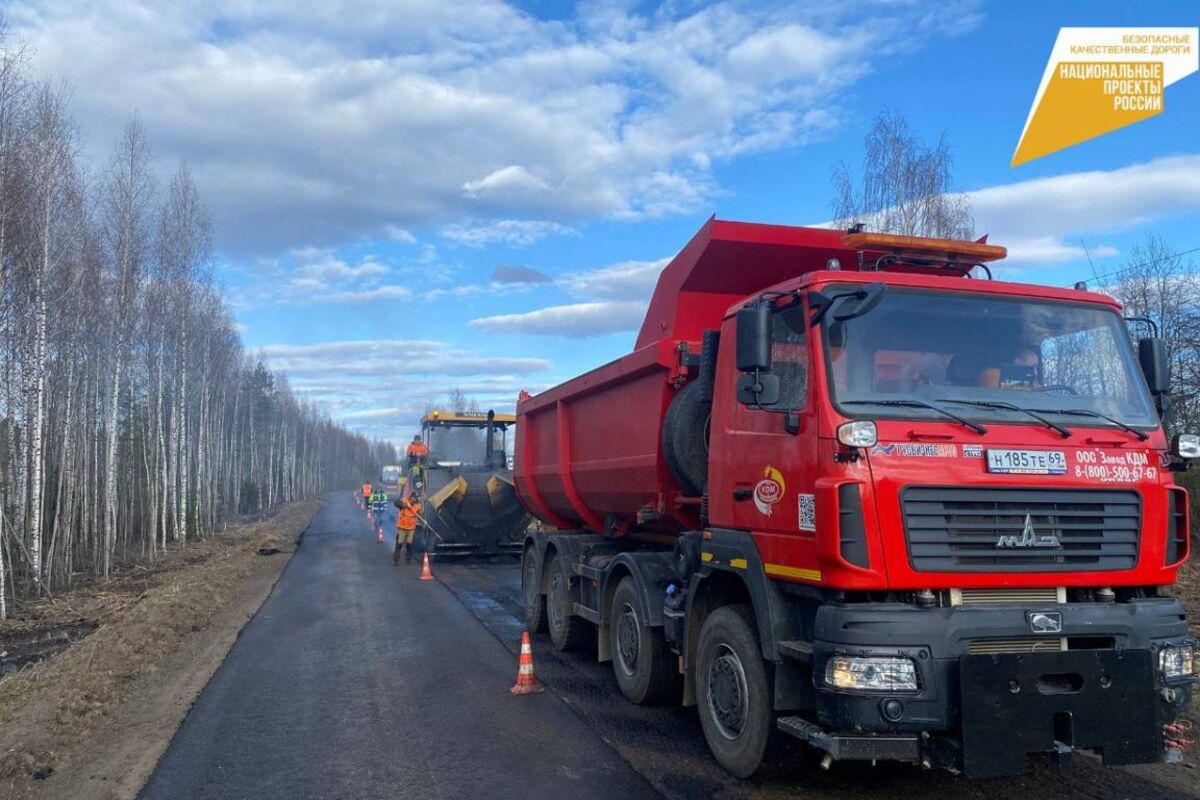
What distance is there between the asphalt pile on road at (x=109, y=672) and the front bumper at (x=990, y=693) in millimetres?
4429

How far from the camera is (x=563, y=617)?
30.7 feet

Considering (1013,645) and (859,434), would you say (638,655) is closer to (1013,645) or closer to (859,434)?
(1013,645)

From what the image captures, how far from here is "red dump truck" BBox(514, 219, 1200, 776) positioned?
4.20 meters

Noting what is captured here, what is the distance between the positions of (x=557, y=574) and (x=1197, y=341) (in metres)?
13.6

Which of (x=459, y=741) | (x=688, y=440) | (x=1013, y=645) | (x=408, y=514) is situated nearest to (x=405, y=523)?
(x=408, y=514)

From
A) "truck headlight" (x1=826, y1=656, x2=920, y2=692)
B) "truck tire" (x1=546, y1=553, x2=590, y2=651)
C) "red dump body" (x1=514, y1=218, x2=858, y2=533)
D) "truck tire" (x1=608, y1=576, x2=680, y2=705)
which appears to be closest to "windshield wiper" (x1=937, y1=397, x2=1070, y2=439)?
"truck headlight" (x1=826, y1=656, x2=920, y2=692)

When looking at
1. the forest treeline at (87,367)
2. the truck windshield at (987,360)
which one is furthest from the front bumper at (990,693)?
the forest treeline at (87,367)

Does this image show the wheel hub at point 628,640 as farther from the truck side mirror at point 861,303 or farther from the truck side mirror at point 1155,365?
the truck side mirror at point 1155,365

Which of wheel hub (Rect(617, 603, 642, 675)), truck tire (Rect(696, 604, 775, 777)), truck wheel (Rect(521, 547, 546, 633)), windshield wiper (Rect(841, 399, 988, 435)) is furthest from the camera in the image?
truck wheel (Rect(521, 547, 546, 633))

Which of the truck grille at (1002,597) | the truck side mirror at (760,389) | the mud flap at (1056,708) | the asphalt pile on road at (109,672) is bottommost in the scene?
the asphalt pile on road at (109,672)

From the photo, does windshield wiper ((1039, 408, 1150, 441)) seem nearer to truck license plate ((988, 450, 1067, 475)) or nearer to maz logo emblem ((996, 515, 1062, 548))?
truck license plate ((988, 450, 1067, 475))

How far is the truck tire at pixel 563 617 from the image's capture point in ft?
30.5

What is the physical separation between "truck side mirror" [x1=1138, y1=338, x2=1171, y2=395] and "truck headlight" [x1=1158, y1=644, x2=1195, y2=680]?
4.92 feet

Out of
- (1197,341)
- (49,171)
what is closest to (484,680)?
(49,171)
